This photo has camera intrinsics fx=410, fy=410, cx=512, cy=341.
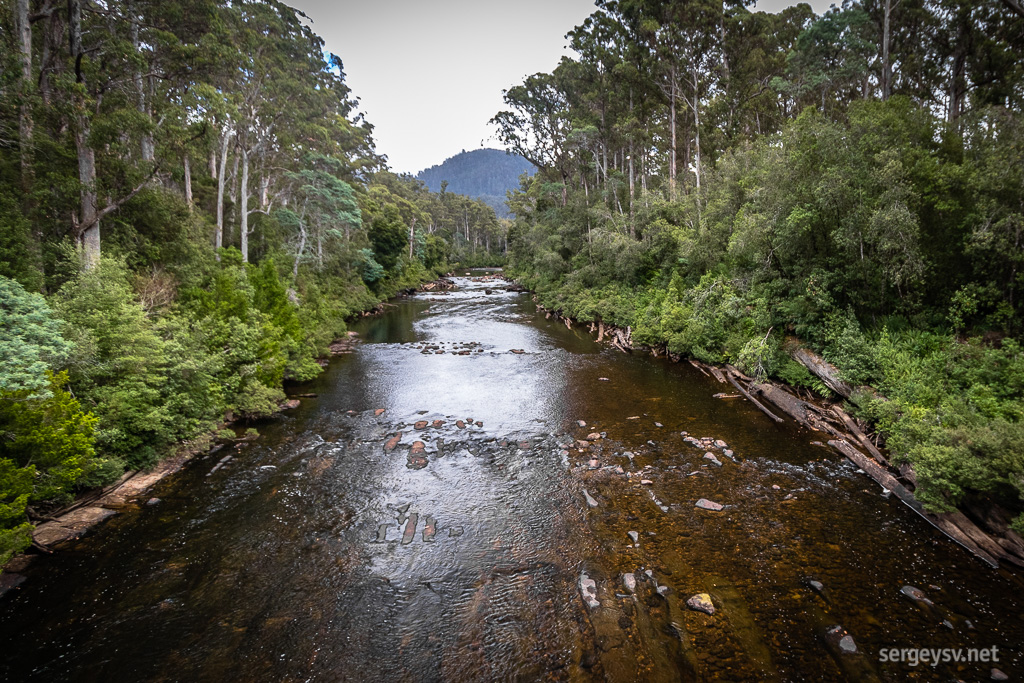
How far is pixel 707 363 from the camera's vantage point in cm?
1734

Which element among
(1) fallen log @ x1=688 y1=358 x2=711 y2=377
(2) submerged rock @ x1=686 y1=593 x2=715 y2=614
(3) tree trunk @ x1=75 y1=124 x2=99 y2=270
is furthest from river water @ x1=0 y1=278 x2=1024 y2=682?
(3) tree trunk @ x1=75 y1=124 x2=99 y2=270

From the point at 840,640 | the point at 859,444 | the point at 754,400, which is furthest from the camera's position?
the point at 754,400

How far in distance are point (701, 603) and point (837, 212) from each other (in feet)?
38.1

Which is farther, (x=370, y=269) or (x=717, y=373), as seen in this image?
(x=370, y=269)

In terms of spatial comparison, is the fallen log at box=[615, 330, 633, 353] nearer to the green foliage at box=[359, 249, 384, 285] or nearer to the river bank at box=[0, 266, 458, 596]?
the river bank at box=[0, 266, 458, 596]

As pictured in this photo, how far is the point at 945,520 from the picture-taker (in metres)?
7.29

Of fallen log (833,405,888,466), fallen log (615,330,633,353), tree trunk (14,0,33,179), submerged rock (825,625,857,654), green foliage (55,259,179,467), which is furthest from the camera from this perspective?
fallen log (615,330,633,353)

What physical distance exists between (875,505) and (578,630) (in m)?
6.76

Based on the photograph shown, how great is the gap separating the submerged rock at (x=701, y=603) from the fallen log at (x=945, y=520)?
15.4 ft

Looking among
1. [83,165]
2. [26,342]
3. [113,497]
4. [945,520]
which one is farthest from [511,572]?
[83,165]

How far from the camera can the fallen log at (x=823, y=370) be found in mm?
11695

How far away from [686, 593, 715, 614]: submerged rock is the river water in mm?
139

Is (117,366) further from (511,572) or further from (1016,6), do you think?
(1016,6)

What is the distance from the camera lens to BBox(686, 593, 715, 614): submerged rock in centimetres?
587
